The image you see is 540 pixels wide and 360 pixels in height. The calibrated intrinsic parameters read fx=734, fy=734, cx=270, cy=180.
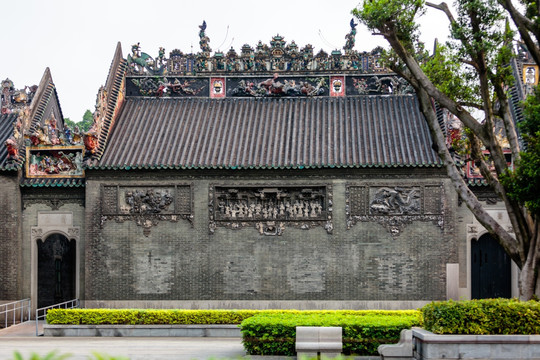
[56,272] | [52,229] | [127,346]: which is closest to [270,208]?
[52,229]

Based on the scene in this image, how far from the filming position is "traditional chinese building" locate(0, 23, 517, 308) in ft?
78.9

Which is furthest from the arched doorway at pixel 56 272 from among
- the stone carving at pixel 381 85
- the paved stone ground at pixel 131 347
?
the stone carving at pixel 381 85

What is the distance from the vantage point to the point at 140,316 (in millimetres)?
20812

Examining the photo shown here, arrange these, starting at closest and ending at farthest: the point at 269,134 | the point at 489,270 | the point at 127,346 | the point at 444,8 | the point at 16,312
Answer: the point at 444,8 → the point at 127,346 → the point at 489,270 → the point at 16,312 → the point at 269,134

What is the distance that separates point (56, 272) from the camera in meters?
30.1

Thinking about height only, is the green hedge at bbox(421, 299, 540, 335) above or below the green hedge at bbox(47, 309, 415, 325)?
above

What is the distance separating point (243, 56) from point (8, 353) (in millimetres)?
14473

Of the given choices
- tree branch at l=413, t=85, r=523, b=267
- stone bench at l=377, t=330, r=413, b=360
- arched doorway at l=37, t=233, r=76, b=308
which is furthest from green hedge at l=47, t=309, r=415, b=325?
arched doorway at l=37, t=233, r=76, b=308

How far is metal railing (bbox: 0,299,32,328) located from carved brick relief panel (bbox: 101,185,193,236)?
3.83 meters

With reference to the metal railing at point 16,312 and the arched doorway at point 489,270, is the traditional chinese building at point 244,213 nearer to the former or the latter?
the arched doorway at point 489,270

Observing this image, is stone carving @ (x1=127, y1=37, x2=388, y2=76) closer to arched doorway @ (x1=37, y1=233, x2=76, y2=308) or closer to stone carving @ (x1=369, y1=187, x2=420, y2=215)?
stone carving @ (x1=369, y1=187, x2=420, y2=215)

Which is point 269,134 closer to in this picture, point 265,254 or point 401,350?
point 265,254

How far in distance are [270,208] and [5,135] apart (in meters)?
10.5

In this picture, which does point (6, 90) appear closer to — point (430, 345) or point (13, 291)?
point (13, 291)
